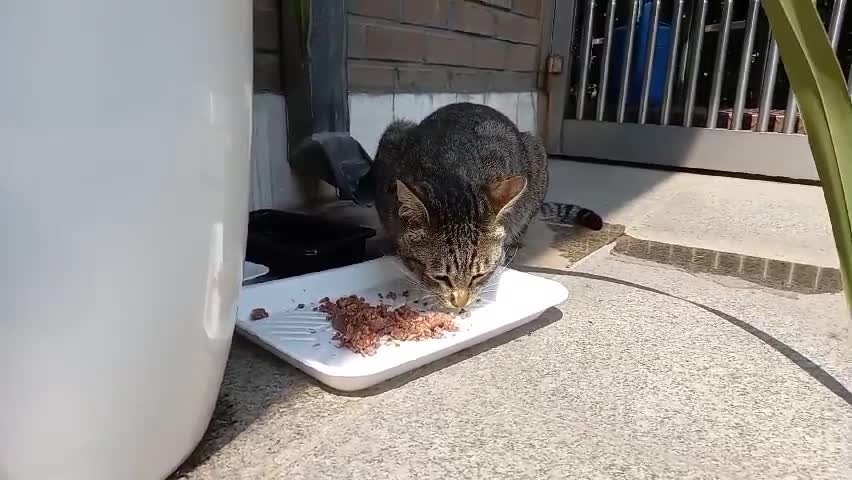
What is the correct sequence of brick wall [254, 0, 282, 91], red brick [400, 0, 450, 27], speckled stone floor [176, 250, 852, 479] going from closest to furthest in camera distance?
speckled stone floor [176, 250, 852, 479]
brick wall [254, 0, 282, 91]
red brick [400, 0, 450, 27]

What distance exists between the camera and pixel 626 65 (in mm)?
2830

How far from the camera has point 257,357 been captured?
875 millimetres

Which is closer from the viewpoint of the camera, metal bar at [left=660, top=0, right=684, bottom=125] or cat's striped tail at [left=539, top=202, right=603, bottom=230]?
cat's striped tail at [left=539, top=202, right=603, bottom=230]

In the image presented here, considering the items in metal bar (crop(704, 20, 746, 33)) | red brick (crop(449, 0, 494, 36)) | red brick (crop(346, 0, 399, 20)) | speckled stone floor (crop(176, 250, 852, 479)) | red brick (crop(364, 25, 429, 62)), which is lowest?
speckled stone floor (crop(176, 250, 852, 479))

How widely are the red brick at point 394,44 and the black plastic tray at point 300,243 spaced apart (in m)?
0.68

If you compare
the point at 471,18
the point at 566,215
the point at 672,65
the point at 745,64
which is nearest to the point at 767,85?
the point at 745,64

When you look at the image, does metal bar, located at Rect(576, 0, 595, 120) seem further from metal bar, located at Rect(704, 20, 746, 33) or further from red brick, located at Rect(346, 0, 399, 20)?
red brick, located at Rect(346, 0, 399, 20)

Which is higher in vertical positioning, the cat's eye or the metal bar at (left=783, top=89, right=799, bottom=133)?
the metal bar at (left=783, top=89, right=799, bottom=133)

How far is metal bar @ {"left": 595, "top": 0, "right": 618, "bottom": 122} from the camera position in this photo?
111 inches

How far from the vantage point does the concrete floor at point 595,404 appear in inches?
26.3

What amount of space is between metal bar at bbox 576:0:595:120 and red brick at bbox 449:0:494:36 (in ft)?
2.04

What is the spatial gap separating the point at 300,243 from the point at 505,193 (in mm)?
419

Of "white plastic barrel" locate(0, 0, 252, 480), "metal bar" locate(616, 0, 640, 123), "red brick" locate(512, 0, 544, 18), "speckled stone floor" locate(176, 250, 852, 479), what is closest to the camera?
"white plastic barrel" locate(0, 0, 252, 480)

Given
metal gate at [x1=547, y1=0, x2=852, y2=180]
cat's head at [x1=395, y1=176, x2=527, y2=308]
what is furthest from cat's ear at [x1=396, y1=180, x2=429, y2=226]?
metal gate at [x1=547, y1=0, x2=852, y2=180]
